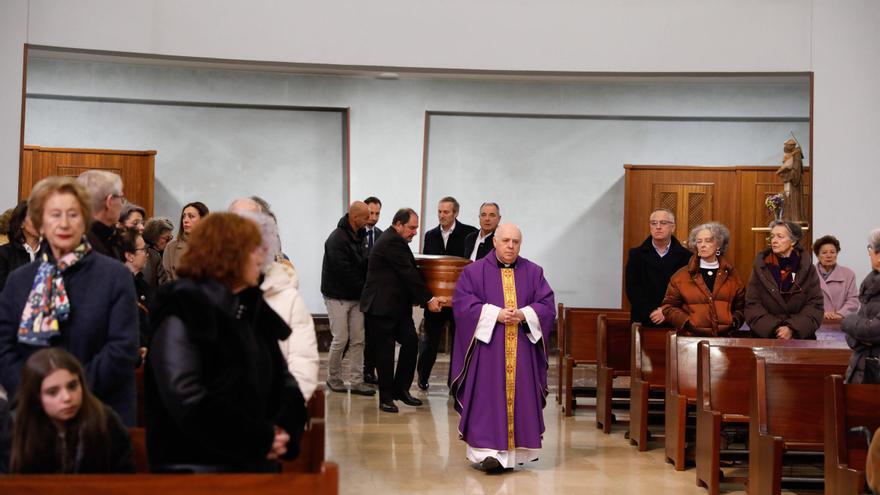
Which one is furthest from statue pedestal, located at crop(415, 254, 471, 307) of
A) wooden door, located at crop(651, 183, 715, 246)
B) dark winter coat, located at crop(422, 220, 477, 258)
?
wooden door, located at crop(651, 183, 715, 246)

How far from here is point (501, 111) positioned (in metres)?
12.7

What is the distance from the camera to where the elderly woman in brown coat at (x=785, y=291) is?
22.6ft

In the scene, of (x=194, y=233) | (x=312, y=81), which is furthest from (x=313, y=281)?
(x=194, y=233)

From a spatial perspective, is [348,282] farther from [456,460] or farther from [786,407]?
[786,407]

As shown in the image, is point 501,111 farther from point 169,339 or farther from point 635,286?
point 169,339

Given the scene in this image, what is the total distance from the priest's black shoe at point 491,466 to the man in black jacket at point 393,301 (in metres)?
2.18

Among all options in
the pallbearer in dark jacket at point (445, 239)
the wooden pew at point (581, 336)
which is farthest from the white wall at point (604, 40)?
the wooden pew at point (581, 336)

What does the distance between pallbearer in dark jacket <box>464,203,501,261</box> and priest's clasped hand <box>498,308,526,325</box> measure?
3.03 metres

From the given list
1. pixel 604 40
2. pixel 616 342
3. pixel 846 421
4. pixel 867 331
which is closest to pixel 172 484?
pixel 846 421

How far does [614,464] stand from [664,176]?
6487 mm

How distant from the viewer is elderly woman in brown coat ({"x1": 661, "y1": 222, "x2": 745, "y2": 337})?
7387mm

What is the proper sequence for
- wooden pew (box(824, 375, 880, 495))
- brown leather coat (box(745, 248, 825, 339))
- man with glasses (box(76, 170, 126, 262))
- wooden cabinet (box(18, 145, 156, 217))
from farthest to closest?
wooden cabinet (box(18, 145, 156, 217))
brown leather coat (box(745, 248, 825, 339))
wooden pew (box(824, 375, 880, 495))
man with glasses (box(76, 170, 126, 262))

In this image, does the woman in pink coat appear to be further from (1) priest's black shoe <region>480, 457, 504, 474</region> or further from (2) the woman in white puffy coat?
(2) the woman in white puffy coat

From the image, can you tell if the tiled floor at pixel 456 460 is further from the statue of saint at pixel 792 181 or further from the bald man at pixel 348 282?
the statue of saint at pixel 792 181
